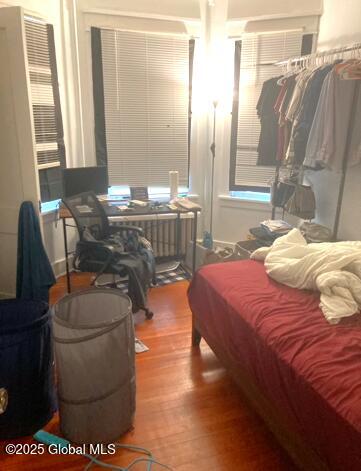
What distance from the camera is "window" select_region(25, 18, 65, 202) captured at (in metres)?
3.07

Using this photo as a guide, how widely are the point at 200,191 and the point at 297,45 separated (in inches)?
66.4

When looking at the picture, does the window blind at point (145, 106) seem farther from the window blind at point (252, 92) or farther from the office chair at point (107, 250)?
the office chair at point (107, 250)

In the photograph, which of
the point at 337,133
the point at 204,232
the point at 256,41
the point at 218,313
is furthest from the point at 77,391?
the point at 256,41

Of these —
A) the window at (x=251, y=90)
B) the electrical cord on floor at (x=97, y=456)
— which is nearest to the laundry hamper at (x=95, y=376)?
the electrical cord on floor at (x=97, y=456)

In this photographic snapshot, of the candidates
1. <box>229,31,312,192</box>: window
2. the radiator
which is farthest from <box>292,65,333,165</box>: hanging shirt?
the radiator

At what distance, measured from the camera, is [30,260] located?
8.64 ft

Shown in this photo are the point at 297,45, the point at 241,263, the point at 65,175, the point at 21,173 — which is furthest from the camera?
the point at 297,45

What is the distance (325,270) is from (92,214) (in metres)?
1.92

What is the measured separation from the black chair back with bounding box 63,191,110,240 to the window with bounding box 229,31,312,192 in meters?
1.59

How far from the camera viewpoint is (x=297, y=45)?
11.5 ft

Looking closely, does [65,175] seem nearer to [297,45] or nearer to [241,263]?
[241,263]

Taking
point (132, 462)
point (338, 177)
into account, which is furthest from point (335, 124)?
point (132, 462)

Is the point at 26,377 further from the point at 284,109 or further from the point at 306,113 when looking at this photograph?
the point at 284,109

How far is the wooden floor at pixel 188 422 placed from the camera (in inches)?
65.0
